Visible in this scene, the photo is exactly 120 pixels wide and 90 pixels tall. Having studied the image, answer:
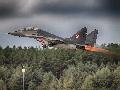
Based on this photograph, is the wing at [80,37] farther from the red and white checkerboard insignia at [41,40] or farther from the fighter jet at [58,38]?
the red and white checkerboard insignia at [41,40]

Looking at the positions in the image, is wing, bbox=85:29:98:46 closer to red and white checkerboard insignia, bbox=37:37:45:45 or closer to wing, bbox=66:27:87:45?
wing, bbox=66:27:87:45

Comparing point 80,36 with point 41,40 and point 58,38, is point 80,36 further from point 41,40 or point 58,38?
point 41,40

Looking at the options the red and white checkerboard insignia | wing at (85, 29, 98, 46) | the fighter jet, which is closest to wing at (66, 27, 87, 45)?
the fighter jet

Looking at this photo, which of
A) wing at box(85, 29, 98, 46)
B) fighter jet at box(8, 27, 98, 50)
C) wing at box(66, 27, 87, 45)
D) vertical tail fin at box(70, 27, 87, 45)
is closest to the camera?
fighter jet at box(8, 27, 98, 50)

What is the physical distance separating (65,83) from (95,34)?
341ft

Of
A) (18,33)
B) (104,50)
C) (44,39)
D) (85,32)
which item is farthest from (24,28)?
(104,50)

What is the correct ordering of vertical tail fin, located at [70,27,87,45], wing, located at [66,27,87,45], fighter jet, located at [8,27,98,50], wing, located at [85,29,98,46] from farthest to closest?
1. wing, located at [85,29,98,46]
2. vertical tail fin, located at [70,27,87,45]
3. wing, located at [66,27,87,45]
4. fighter jet, located at [8,27,98,50]

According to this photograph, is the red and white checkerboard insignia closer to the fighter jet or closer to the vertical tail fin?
the fighter jet

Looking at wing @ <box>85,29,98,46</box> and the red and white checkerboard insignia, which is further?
wing @ <box>85,29,98,46</box>

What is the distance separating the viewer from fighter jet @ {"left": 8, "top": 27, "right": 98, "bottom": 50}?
82206mm

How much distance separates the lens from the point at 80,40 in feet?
289

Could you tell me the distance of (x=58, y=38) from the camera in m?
85.6

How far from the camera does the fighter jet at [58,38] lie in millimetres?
82206

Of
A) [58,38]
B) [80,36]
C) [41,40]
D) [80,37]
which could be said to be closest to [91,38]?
[80,36]
